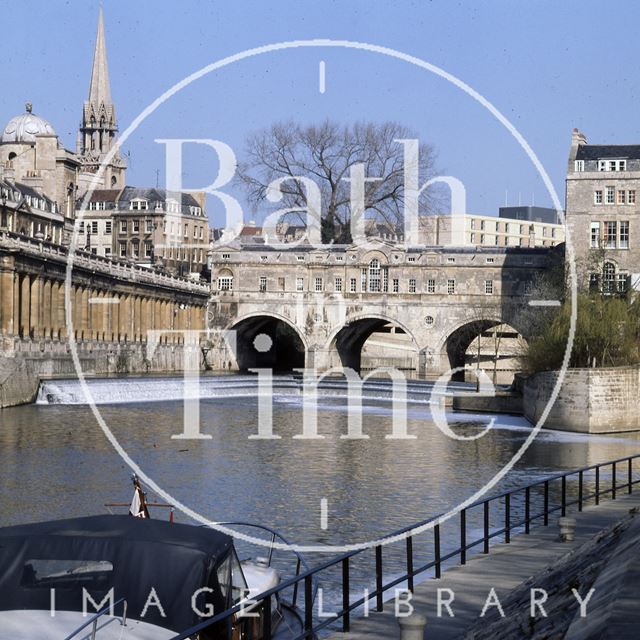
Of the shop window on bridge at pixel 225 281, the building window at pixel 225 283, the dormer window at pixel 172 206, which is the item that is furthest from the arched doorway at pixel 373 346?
the dormer window at pixel 172 206

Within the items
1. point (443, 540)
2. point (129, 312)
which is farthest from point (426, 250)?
point (443, 540)

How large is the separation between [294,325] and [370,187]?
13.4 m

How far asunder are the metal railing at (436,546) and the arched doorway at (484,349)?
5766 centimetres

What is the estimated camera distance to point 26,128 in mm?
125812

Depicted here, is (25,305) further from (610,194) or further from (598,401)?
(598,401)

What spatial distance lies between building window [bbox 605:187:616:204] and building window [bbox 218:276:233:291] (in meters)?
33.2

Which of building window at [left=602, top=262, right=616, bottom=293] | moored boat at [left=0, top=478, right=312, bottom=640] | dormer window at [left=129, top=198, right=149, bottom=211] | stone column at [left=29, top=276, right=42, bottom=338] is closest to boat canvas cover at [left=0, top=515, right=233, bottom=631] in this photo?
moored boat at [left=0, top=478, right=312, bottom=640]

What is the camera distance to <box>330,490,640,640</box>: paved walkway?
541 inches

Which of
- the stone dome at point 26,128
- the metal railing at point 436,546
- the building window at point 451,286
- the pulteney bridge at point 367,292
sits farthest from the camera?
the stone dome at point 26,128

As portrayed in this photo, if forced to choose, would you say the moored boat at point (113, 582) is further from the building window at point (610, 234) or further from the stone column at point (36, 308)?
the building window at point (610, 234)

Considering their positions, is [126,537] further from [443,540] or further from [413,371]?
[413,371]

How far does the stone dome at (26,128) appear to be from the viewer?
411ft

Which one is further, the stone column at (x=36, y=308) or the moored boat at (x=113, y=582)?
the stone column at (x=36, y=308)

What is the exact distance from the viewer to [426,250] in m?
95.9
